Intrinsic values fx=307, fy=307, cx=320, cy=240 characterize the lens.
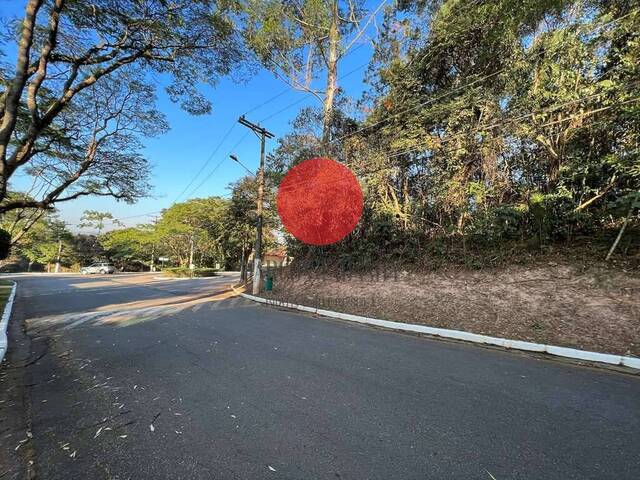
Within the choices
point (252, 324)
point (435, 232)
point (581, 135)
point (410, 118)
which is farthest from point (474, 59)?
point (252, 324)

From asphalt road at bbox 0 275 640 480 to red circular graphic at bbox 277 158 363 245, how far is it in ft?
25.2

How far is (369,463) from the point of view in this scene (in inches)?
87.2

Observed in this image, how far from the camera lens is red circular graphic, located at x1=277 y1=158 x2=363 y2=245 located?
1241cm

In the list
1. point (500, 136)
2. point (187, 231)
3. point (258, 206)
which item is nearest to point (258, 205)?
point (258, 206)

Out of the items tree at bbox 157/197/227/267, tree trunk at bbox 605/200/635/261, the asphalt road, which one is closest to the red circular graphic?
tree trunk at bbox 605/200/635/261

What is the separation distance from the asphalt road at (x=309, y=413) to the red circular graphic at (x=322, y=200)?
7.68m

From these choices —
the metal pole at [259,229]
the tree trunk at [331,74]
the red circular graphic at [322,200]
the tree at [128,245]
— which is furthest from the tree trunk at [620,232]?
the tree at [128,245]

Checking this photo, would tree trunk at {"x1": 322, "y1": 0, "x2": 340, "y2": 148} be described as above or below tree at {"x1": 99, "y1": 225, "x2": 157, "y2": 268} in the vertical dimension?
above

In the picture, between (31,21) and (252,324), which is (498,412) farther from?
(31,21)

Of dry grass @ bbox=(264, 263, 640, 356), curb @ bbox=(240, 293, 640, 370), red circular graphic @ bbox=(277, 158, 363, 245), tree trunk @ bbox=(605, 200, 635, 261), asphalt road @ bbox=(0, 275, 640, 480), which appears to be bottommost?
curb @ bbox=(240, 293, 640, 370)

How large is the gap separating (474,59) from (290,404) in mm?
11958

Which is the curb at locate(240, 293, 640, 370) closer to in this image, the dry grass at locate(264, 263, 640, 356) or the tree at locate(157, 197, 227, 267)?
the dry grass at locate(264, 263, 640, 356)

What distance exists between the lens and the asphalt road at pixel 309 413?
2205 mm

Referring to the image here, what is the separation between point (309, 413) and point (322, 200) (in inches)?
423
